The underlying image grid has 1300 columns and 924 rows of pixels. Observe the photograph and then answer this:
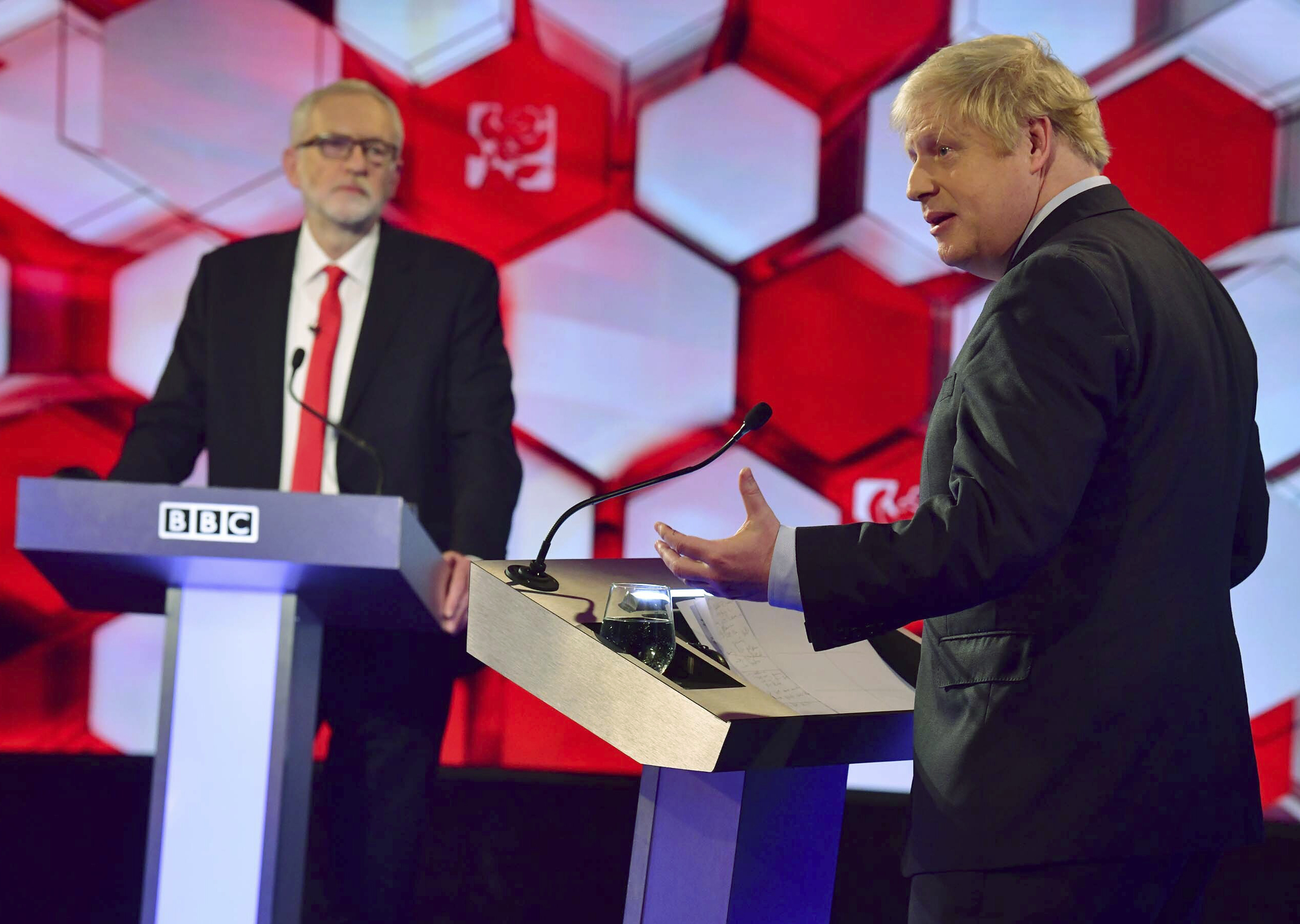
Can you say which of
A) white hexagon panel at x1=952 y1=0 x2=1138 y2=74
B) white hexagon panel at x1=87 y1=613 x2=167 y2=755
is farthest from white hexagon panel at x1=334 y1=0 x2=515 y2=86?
white hexagon panel at x1=87 y1=613 x2=167 y2=755

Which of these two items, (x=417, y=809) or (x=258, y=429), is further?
(x=258, y=429)

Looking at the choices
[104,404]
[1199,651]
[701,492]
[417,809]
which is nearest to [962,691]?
[1199,651]

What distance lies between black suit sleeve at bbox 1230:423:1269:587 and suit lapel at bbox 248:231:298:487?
1.61 m

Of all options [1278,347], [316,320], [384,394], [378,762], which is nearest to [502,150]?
[316,320]

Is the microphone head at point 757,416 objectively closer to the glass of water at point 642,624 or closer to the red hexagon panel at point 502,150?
the glass of water at point 642,624

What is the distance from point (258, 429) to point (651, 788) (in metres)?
1.27

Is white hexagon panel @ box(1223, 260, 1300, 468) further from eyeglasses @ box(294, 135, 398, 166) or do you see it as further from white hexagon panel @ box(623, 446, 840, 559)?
eyeglasses @ box(294, 135, 398, 166)

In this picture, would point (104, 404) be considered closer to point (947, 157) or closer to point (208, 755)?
point (208, 755)

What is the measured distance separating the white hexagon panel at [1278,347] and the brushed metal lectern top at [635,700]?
194cm

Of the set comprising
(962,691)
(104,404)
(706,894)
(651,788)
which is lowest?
(706,894)

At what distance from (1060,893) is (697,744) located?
356 mm

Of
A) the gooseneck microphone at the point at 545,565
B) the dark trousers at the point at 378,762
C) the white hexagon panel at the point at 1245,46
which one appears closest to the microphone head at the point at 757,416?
the gooseneck microphone at the point at 545,565

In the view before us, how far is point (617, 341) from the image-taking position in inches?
115

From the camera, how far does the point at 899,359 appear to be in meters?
2.88
